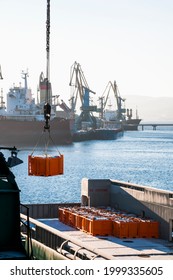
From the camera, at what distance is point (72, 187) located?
107 meters

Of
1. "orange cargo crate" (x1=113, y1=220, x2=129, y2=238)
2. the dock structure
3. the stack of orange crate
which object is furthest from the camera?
the stack of orange crate

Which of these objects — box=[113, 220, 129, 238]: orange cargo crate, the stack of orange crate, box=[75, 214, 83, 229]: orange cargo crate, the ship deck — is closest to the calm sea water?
box=[75, 214, 83, 229]: orange cargo crate

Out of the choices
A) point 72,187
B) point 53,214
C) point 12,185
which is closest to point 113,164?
point 72,187

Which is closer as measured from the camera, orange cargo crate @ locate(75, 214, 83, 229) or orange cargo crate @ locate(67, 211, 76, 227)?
orange cargo crate @ locate(75, 214, 83, 229)

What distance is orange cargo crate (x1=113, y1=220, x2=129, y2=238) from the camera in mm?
43094

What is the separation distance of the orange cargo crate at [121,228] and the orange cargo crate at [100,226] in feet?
2.34

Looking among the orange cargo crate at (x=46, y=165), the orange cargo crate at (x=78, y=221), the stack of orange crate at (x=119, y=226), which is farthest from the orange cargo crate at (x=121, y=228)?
the orange cargo crate at (x=46, y=165)

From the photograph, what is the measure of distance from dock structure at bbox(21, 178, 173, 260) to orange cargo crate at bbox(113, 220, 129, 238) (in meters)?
0.28

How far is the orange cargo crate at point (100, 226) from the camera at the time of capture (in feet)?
144

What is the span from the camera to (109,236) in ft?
145

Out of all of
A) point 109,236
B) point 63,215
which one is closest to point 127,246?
point 109,236

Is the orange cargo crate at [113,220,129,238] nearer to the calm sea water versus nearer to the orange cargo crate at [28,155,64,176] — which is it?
the orange cargo crate at [28,155,64,176]
